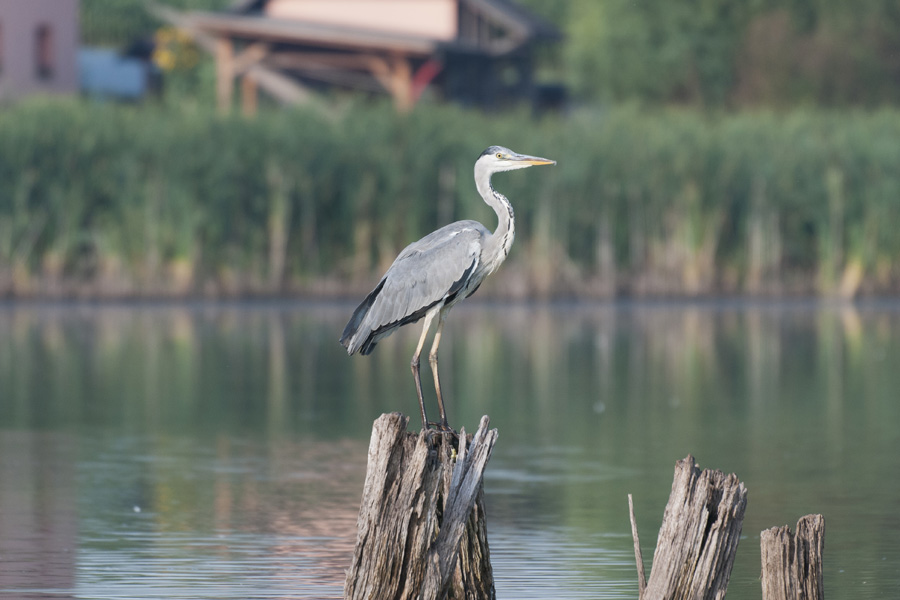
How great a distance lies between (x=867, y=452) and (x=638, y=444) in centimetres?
188

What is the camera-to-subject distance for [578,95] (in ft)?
164

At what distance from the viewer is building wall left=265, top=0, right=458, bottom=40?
43500 millimetres

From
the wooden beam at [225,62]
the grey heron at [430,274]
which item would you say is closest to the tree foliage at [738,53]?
Answer: the wooden beam at [225,62]

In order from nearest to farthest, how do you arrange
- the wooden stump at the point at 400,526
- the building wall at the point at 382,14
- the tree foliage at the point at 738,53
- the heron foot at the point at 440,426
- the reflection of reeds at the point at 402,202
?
the wooden stump at the point at 400,526
the heron foot at the point at 440,426
the reflection of reeds at the point at 402,202
the building wall at the point at 382,14
the tree foliage at the point at 738,53

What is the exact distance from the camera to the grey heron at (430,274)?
985 cm

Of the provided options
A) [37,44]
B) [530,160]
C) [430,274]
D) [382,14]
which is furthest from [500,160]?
[37,44]

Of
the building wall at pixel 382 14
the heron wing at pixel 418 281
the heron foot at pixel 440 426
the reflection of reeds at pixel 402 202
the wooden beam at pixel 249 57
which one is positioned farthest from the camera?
the building wall at pixel 382 14

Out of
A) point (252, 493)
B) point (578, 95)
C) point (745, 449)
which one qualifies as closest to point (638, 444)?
point (745, 449)

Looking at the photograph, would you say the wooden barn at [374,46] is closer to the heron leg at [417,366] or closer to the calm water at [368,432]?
the calm water at [368,432]

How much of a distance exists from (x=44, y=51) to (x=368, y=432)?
1224 inches

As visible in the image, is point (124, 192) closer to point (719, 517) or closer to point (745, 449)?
point (745, 449)

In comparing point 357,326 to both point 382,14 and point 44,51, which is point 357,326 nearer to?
point 382,14

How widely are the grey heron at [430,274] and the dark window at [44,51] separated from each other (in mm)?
35899

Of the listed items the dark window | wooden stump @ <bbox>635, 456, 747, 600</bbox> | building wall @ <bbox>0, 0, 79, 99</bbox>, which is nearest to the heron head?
wooden stump @ <bbox>635, 456, 747, 600</bbox>
